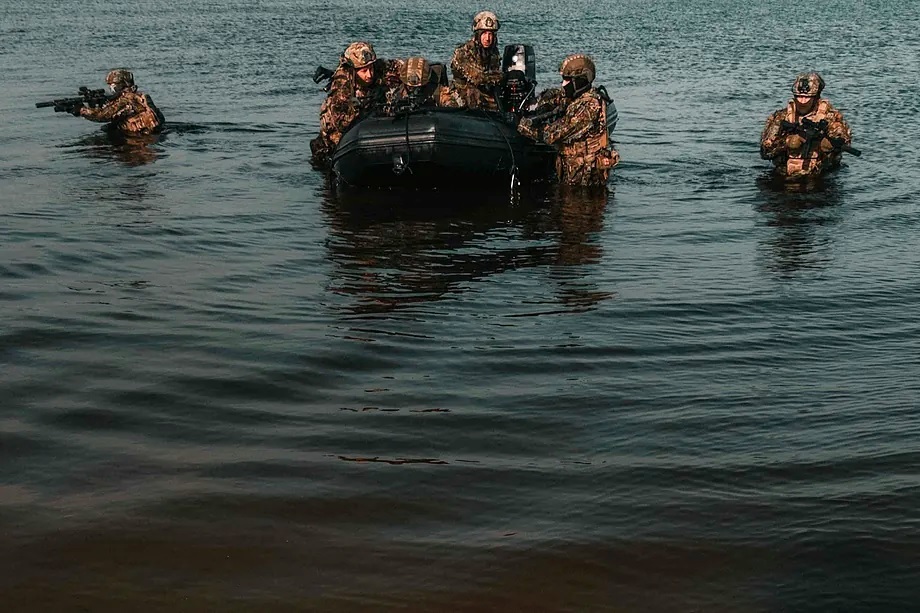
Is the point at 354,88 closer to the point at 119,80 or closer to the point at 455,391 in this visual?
the point at 119,80

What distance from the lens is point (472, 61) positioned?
42.1ft

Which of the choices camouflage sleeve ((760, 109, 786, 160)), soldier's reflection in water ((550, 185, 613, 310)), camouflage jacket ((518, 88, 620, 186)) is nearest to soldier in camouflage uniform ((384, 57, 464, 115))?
camouflage jacket ((518, 88, 620, 186))

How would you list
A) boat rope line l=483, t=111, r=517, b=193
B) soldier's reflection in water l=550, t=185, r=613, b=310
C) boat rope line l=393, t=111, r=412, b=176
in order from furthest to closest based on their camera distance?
1. boat rope line l=483, t=111, r=517, b=193
2. boat rope line l=393, t=111, r=412, b=176
3. soldier's reflection in water l=550, t=185, r=613, b=310

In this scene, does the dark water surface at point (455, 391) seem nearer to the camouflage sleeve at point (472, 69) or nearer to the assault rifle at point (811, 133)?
the assault rifle at point (811, 133)

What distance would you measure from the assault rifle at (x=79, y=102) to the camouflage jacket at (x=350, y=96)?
4.08 metres

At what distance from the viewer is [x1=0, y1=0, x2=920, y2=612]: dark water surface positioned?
4.01 meters

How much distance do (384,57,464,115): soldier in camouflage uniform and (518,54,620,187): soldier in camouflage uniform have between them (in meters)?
0.92

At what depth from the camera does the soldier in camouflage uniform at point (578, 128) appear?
11820 mm

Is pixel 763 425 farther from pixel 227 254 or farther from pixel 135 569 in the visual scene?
pixel 227 254

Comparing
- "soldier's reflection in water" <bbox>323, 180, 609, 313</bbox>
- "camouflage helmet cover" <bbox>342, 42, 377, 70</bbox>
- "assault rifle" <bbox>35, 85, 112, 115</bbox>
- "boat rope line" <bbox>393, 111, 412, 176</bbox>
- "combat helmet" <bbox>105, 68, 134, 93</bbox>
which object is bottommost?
"soldier's reflection in water" <bbox>323, 180, 609, 313</bbox>

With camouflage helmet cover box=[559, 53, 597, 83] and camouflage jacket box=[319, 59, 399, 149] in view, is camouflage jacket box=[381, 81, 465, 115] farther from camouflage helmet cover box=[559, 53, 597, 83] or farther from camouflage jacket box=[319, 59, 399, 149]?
camouflage helmet cover box=[559, 53, 597, 83]

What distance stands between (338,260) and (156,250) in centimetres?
138

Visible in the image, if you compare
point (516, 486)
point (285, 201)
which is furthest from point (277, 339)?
point (285, 201)

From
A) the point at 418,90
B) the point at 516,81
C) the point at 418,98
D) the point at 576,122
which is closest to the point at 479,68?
the point at 516,81
